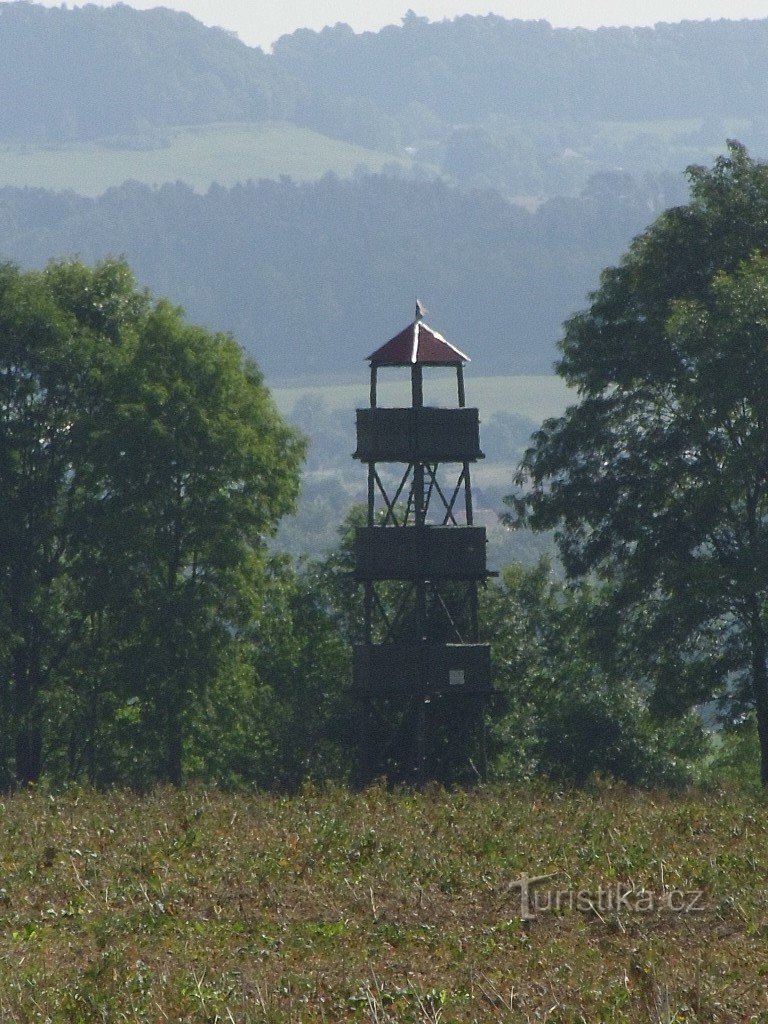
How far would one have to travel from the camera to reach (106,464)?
126ft

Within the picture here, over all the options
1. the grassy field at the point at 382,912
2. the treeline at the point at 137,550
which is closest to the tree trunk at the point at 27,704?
the treeline at the point at 137,550

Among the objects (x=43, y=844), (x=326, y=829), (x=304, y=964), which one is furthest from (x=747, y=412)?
(x=304, y=964)

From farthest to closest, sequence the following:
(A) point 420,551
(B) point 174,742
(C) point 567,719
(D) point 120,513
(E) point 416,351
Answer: (C) point 567,719
(B) point 174,742
(D) point 120,513
(E) point 416,351
(A) point 420,551

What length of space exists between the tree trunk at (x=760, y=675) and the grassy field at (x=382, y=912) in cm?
1013

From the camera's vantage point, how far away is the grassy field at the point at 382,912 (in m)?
13.6

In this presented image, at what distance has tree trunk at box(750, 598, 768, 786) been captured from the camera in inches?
1289

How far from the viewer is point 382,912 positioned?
16.7m

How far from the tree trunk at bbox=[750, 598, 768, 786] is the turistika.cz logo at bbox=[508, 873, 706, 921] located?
648 inches

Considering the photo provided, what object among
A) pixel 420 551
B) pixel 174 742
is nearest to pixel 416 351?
pixel 420 551

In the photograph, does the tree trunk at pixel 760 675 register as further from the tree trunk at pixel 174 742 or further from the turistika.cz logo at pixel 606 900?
the turistika.cz logo at pixel 606 900

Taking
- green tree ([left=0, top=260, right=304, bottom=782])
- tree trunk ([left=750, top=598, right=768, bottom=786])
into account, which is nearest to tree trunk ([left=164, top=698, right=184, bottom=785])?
green tree ([left=0, top=260, right=304, bottom=782])

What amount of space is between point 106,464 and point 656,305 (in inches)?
520

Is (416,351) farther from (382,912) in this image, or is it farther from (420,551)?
(382,912)

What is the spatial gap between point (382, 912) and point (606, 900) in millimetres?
2299
